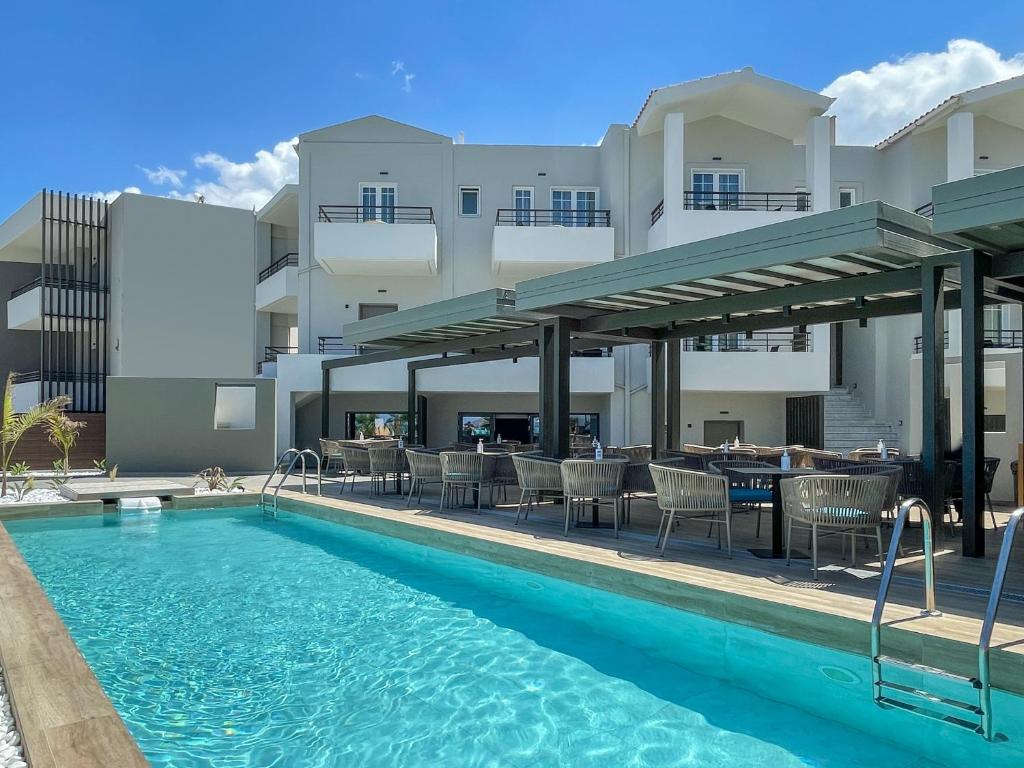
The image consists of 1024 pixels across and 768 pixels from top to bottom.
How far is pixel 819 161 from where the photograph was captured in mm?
17672

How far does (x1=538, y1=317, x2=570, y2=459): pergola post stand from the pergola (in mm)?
16

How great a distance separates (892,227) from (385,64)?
577 inches

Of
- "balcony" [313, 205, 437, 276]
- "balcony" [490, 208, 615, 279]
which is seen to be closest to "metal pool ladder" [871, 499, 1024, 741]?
"balcony" [490, 208, 615, 279]

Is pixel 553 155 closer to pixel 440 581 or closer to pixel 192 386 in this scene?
pixel 192 386

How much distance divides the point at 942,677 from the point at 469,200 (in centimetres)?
1920

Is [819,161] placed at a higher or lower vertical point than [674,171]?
higher

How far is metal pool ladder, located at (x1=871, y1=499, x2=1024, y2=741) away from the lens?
361 cm

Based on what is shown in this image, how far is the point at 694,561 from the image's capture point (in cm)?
650

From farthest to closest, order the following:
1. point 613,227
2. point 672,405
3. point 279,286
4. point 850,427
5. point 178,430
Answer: point 279,286 < point 613,227 < point 850,427 < point 178,430 < point 672,405

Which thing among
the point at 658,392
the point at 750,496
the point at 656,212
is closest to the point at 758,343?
the point at 656,212

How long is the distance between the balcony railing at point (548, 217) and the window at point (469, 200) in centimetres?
77

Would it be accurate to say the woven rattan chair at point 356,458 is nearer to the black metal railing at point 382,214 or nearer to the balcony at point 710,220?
the balcony at point 710,220

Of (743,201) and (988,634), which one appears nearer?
(988,634)

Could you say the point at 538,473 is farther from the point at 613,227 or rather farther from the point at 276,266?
the point at 276,266
